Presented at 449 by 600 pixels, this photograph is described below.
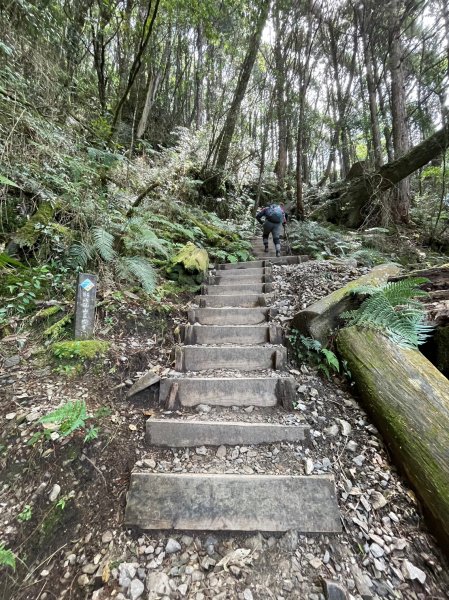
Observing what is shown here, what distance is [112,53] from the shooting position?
30.6 ft

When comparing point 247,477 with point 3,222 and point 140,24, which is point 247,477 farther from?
point 140,24

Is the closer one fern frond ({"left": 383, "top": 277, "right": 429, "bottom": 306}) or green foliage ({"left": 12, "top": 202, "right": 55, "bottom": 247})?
fern frond ({"left": 383, "top": 277, "right": 429, "bottom": 306})

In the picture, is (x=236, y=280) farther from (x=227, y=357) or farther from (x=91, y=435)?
(x=91, y=435)

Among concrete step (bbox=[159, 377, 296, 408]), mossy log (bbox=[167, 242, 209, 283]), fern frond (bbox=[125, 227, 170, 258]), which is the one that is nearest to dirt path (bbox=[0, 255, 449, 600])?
concrete step (bbox=[159, 377, 296, 408])

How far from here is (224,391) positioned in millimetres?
2674

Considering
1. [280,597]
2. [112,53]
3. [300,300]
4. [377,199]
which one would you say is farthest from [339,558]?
[112,53]

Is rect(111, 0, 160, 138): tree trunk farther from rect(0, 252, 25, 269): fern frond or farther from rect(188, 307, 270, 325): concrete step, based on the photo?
rect(188, 307, 270, 325): concrete step

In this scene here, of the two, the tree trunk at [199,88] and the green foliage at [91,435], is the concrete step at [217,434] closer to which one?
the green foliage at [91,435]

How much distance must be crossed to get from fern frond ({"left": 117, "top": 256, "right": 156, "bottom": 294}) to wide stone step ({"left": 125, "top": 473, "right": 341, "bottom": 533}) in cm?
219

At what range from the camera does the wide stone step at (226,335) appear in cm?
340

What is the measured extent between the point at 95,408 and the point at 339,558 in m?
2.06

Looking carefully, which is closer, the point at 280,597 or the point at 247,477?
the point at 280,597

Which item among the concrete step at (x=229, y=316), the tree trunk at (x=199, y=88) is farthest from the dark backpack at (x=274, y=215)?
the tree trunk at (x=199, y=88)

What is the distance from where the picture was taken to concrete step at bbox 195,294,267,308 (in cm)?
427
